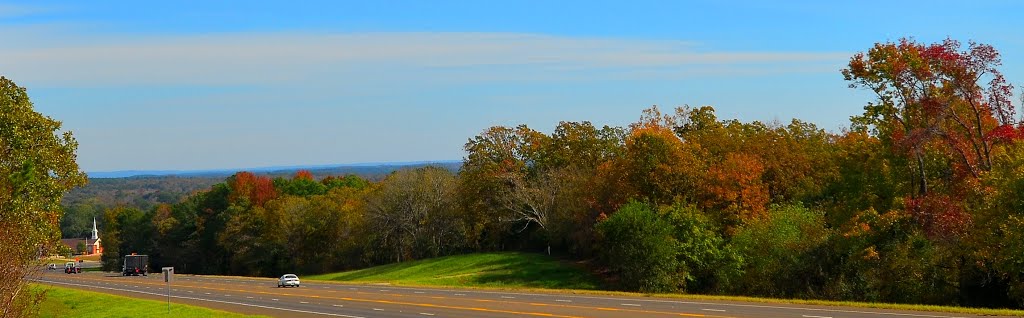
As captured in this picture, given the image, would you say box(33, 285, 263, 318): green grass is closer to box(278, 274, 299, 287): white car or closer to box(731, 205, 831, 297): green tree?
box(278, 274, 299, 287): white car

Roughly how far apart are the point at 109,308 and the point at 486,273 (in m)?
28.7

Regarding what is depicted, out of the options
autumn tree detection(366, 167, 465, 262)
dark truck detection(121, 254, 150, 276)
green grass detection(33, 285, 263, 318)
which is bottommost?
dark truck detection(121, 254, 150, 276)

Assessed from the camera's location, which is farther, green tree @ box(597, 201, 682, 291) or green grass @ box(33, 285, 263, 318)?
green tree @ box(597, 201, 682, 291)

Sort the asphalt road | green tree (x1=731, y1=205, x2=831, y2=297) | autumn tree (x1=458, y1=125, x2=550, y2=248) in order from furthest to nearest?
autumn tree (x1=458, y1=125, x2=550, y2=248) → green tree (x1=731, y1=205, x2=831, y2=297) → the asphalt road

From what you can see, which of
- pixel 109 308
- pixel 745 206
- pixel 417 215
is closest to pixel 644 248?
pixel 745 206

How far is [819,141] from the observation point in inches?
2785

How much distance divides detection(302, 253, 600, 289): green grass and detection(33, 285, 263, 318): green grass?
18624 mm

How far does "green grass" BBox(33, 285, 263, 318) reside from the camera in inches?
1462

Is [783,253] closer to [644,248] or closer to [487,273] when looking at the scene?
[644,248]

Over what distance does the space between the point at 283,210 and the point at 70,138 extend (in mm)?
58118

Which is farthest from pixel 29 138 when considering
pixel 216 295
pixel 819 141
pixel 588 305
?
pixel 819 141

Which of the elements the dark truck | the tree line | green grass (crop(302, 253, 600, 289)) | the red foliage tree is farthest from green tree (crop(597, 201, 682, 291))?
the red foliage tree

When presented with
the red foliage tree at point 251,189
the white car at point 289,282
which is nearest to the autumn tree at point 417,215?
the white car at point 289,282

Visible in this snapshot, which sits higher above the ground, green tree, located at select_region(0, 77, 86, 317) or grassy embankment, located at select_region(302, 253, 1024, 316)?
green tree, located at select_region(0, 77, 86, 317)
